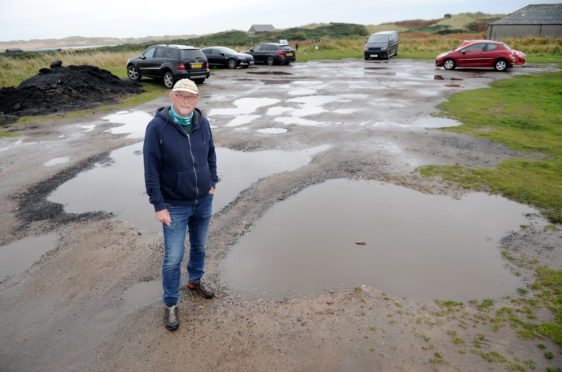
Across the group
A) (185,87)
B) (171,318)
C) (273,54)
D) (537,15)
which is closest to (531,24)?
(537,15)

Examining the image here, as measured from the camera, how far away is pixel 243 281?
3889 mm

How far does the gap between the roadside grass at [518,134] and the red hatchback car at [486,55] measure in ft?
17.9

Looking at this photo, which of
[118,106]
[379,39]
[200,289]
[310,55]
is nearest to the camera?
[200,289]

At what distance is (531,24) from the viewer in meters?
47.0

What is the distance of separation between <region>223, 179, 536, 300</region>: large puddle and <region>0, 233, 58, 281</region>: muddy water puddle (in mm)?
2331

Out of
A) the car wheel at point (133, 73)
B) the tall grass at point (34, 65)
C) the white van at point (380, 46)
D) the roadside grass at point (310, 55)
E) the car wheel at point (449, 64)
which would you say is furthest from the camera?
the white van at point (380, 46)

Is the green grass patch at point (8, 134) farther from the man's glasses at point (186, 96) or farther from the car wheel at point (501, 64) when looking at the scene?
the car wheel at point (501, 64)

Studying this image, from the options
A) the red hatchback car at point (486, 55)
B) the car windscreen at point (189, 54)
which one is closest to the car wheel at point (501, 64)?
the red hatchback car at point (486, 55)

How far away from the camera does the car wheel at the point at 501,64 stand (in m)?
21.2

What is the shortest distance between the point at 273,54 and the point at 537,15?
1602 inches

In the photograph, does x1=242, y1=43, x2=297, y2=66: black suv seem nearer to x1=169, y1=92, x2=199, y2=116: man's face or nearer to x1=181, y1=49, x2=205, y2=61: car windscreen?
x1=181, y1=49, x2=205, y2=61: car windscreen

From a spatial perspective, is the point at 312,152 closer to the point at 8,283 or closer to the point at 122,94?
the point at 8,283

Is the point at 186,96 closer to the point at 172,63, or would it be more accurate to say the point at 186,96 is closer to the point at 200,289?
the point at 200,289

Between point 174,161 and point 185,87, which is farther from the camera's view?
point 174,161
